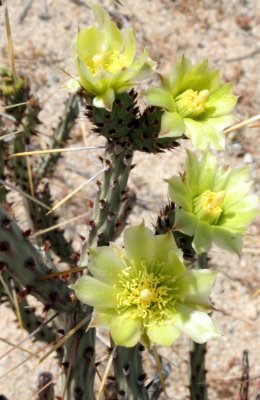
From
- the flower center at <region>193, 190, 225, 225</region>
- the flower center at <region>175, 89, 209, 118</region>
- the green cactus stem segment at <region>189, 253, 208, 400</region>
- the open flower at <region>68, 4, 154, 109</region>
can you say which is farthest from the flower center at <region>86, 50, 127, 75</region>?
the green cactus stem segment at <region>189, 253, 208, 400</region>

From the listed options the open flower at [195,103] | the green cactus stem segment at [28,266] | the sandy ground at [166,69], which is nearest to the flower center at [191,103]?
the open flower at [195,103]

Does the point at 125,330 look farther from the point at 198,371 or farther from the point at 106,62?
the point at 198,371

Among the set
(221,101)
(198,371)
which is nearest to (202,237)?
(221,101)

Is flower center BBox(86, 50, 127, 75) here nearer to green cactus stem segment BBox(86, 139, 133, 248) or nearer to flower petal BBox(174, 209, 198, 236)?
green cactus stem segment BBox(86, 139, 133, 248)

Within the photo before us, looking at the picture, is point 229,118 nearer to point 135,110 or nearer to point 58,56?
point 135,110

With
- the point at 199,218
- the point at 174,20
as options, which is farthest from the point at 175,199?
the point at 174,20

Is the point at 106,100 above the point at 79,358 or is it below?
above
